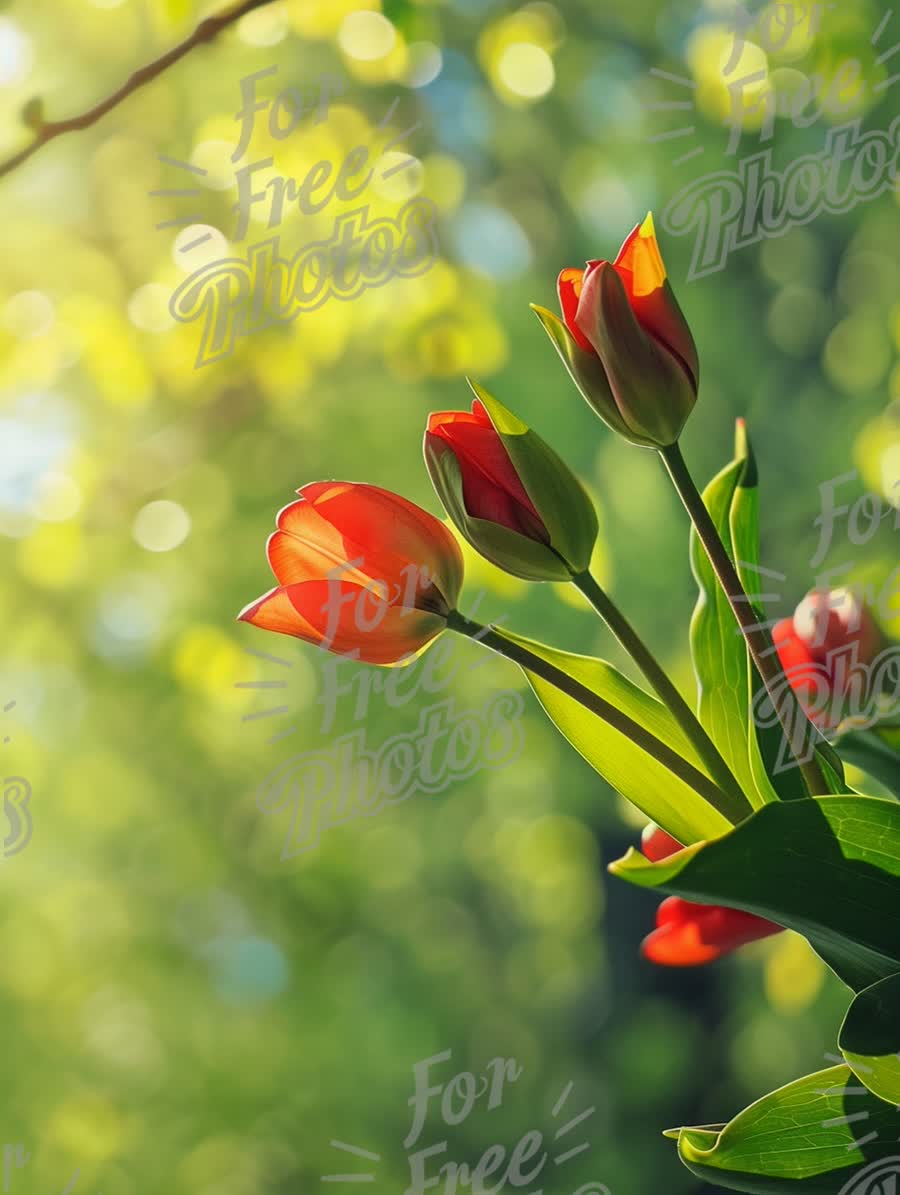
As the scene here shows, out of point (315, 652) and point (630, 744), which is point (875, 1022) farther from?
point (315, 652)

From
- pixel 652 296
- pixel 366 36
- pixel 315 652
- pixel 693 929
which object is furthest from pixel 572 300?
pixel 315 652

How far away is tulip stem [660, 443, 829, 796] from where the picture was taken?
206 millimetres

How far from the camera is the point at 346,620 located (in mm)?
215

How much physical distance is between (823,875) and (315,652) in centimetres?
113

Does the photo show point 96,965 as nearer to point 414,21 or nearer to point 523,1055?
point 523,1055

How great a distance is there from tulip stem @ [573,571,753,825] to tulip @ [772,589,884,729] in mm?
52

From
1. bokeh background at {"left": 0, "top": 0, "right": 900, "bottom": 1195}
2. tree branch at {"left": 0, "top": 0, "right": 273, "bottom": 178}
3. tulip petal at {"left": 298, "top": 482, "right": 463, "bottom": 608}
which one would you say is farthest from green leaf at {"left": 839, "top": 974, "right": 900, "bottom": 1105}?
bokeh background at {"left": 0, "top": 0, "right": 900, "bottom": 1195}

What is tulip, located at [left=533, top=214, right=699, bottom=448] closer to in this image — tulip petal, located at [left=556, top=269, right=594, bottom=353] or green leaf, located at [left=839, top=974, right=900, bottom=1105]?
tulip petal, located at [left=556, top=269, right=594, bottom=353]

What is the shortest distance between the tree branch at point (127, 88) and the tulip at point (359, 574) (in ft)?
0.75

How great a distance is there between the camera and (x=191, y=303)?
1032 millimetres

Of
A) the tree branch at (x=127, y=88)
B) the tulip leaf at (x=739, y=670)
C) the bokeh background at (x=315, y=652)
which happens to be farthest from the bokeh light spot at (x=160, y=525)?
the tulip leaf at (x=739, y=670)

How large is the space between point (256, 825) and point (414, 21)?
96cm

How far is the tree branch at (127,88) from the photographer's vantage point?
38 cm

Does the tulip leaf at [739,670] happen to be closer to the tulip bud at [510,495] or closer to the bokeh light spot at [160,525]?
the tulip bud at [510,495]
